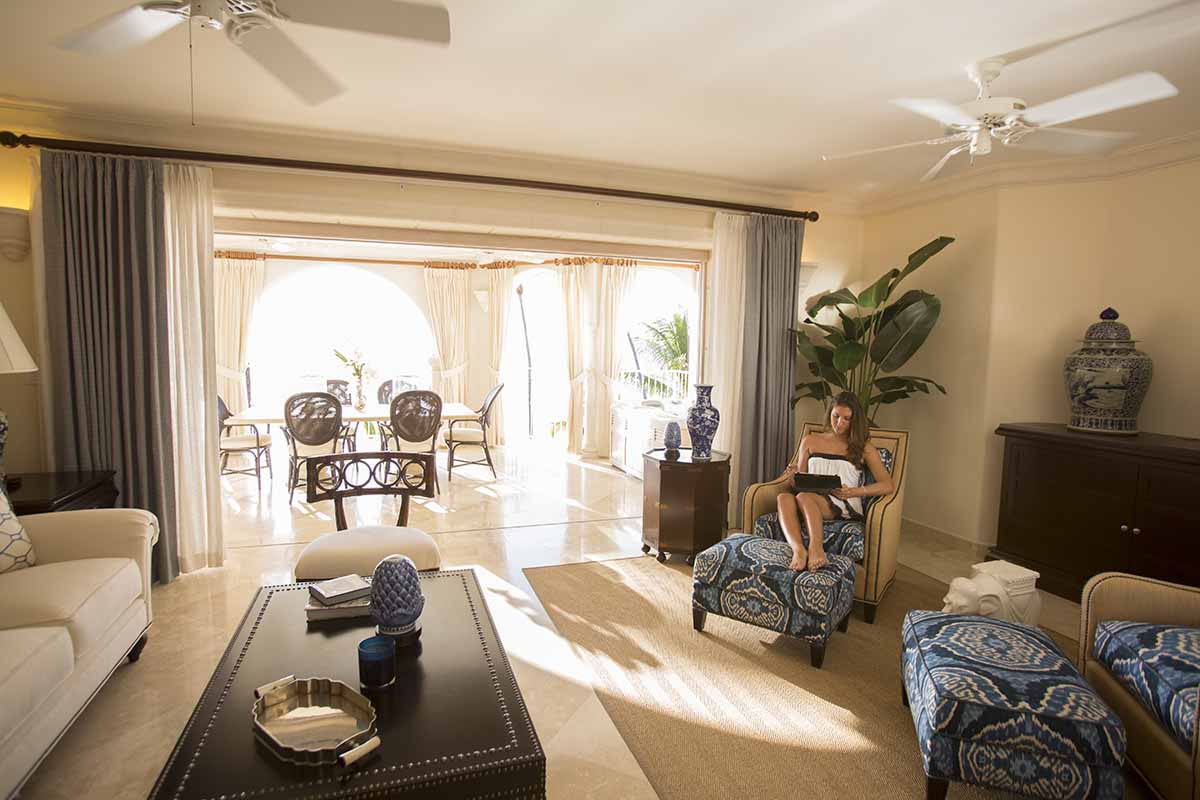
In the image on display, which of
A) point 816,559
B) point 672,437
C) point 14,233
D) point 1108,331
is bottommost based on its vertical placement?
point 816,559

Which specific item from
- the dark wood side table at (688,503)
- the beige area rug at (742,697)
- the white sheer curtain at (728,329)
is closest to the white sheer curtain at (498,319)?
the white sheer curtain at (728,329)

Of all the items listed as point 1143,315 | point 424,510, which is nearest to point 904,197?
point 1143,315

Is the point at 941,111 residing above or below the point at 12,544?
above

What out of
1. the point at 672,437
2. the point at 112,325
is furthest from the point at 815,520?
the point at 112,325

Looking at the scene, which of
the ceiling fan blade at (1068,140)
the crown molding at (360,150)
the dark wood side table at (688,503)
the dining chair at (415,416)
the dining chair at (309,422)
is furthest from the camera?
the dining chair at (415,416)

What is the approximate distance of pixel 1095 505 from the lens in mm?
3582

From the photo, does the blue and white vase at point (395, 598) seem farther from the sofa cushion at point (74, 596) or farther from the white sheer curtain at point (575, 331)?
the white sheer curtain at point (575, 331)

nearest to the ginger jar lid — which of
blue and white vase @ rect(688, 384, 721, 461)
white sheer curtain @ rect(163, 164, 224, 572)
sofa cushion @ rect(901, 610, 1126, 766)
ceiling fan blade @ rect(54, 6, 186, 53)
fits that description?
blue and white vase @ rect(688, 384, 721, 461)

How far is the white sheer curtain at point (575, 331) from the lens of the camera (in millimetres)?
7699

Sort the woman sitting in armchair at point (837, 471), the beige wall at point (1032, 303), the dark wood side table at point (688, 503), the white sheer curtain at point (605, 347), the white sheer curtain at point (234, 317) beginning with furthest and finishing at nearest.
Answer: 1. the white sheer curtain at point (234, 317)
2. the white sheer curtain at point (605, 347)
3. the dark wood side table at point (688, 503)
4. the beige wall at point (1032, 303)
5. the woman sitting in armchair at point (837, 471)

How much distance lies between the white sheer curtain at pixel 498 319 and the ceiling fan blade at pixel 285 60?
576cm

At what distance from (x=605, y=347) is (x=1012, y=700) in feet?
20.2

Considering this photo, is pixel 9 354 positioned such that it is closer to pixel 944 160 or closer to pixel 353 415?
pixel 353 415

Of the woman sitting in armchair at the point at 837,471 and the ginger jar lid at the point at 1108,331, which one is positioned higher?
the ginger jar lid at the point at 1108,331
